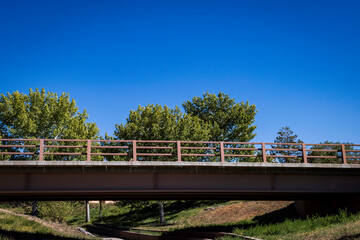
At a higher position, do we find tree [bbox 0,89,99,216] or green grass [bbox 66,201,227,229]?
tree [bbox 0,89,99,216]

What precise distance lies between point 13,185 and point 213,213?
74.6ft

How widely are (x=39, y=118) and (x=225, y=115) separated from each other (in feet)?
88.8

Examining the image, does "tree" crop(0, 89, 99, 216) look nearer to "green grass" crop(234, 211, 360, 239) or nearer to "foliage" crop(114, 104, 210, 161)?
"foliage" crop(114, 104, 210, 161)

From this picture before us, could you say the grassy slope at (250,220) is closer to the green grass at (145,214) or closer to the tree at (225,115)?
the green grass at (145,214)

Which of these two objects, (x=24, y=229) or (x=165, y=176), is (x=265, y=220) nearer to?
(x=165, y=176)

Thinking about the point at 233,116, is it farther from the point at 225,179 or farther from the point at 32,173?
the point at 32,173

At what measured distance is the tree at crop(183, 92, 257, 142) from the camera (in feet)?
180

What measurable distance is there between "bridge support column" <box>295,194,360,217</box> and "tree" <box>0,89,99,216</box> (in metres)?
23.8

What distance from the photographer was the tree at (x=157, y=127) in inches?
1697

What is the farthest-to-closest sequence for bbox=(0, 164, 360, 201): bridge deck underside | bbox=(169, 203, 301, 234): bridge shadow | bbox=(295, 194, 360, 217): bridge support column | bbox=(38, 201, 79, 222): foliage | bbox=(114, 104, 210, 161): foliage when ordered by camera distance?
bbox=(114, 104, 210, 161): foliage → bbox=(38, 201, 79, 222): foliage → bbox=(169, 203, 301, 234): bridge shadow → bbox=(295, 194, 360, 217): bridge support column → bbox=(0, 164, 360, 201): bridge deck underside

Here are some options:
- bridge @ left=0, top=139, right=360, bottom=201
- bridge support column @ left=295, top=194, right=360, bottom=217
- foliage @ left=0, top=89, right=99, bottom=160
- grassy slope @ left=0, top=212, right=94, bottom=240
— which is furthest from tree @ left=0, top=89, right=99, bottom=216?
bridge support column @ left=295, top=194, right=360, bottom=217

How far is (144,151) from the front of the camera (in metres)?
43.2

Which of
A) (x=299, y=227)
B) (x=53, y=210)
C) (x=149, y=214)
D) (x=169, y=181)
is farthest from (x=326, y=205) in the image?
(x=149, y=214)

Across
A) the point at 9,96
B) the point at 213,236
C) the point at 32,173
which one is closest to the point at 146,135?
the point at 9,96
